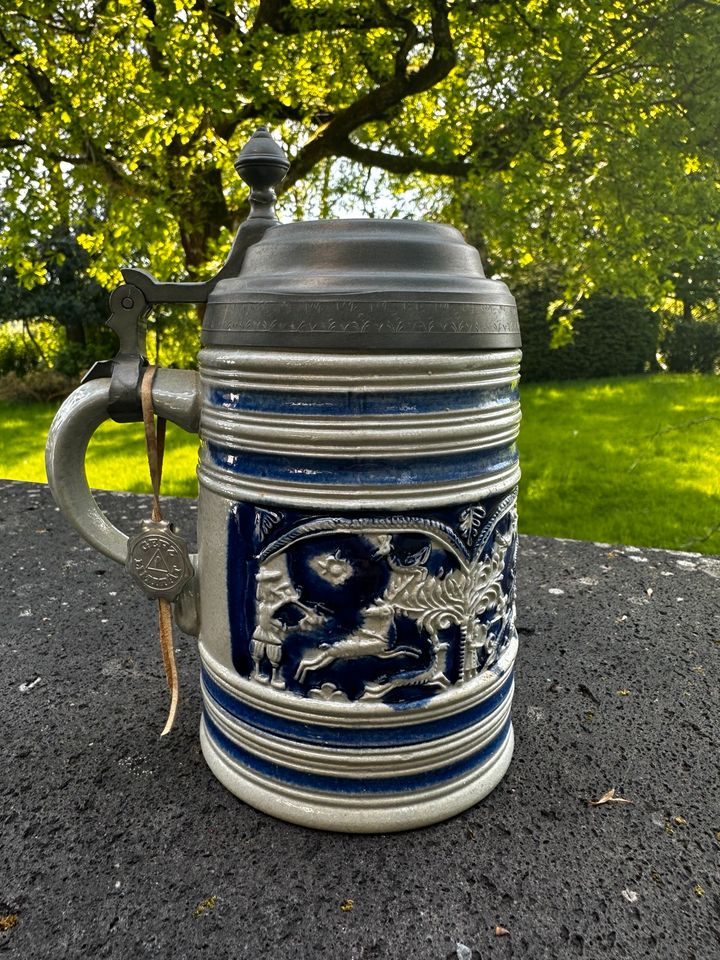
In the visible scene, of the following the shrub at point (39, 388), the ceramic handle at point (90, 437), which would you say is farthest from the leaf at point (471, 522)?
the shrub at point (39, 388)

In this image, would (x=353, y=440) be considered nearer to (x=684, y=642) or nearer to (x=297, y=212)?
(x=684, y=642)

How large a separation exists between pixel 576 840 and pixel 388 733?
45cm

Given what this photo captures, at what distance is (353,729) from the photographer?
139 centimetres

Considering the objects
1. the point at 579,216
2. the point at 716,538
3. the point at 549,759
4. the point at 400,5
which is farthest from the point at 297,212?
the point at 549,759

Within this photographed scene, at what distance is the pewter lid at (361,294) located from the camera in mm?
1251

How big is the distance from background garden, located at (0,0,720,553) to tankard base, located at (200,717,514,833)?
288 centimetres

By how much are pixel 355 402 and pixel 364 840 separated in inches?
34.9

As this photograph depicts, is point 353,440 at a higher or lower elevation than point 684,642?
higher

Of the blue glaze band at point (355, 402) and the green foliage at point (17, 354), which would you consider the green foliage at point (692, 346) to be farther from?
the blue glaze band at point (355, 402)

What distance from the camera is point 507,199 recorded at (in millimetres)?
4801

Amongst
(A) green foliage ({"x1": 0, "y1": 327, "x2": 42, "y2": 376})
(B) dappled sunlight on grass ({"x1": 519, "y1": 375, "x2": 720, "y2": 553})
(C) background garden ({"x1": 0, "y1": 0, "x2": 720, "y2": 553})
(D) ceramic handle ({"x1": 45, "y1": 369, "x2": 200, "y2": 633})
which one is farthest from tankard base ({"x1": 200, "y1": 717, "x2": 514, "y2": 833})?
(A) green foliage ({"x1": 0, "y1": 327, "x2": 42, "y2": 376})

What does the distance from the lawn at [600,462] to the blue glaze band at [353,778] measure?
2.11 metres

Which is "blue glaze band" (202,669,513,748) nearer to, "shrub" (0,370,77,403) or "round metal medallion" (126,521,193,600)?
"round metal medallion" (126,521,193,600)

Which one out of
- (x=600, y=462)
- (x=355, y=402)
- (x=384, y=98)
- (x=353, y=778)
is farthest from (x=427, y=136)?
(x=353, y=778)
